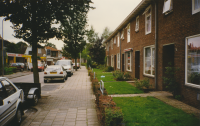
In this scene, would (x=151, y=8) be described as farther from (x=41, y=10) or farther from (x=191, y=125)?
(x=191, y=125)

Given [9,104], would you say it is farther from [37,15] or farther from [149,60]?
[149,60]

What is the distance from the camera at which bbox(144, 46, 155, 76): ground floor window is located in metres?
10.8

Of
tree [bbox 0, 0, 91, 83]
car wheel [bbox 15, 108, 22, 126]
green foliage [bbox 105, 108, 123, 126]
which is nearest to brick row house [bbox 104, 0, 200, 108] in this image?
green foliage [bbox 105, 108, 123, 126]

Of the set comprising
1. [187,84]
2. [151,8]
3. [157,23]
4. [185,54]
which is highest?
[151,8]

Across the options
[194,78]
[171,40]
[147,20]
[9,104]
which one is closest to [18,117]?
[9,104]

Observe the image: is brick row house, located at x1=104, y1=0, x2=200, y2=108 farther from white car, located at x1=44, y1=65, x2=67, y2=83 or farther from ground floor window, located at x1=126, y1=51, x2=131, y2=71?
white car, located at x1=44, y1=65, x2=67, y2=83

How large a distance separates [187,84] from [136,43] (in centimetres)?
784

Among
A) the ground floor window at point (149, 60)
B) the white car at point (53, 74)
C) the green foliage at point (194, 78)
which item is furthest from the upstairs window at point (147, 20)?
the white car at point (53, 74)

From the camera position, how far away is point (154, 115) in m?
5.32

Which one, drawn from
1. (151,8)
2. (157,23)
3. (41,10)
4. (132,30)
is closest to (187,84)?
(157,23)

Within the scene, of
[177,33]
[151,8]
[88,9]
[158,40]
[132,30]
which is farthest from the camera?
[132,30]

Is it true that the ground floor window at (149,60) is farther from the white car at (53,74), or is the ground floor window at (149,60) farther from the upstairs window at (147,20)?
the white car at (53,74)

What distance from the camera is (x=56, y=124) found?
4.89 meters

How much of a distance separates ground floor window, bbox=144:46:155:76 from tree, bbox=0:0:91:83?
541cm
